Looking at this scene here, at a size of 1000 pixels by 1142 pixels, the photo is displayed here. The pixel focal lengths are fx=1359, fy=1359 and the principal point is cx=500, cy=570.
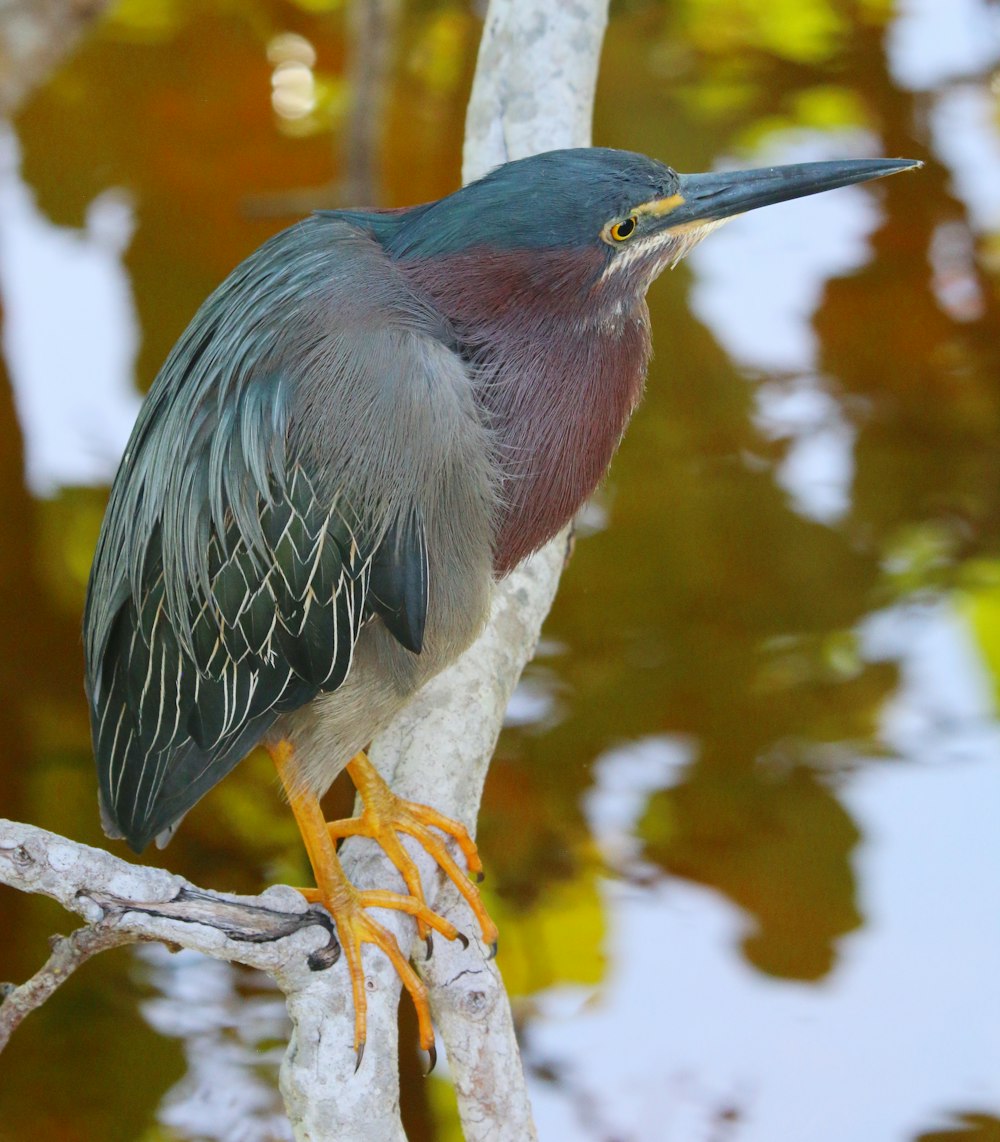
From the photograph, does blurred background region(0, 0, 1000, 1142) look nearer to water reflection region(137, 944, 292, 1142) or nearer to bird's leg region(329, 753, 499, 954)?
water reflection region(137, 944, 292, 1142)

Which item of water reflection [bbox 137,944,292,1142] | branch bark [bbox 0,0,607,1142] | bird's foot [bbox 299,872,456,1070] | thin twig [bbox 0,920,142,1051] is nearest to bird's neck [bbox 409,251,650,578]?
branch bark [bbox 0,0,607,1142]

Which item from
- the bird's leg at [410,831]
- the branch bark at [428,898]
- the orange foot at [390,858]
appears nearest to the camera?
the branch bark at [428,898]

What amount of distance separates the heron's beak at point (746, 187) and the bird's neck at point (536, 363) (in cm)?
12

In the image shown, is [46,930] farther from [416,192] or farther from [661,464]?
[416,192]

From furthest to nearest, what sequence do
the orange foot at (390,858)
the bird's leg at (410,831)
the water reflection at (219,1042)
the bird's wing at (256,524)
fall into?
the water reflection at (219,1042) → the bird's leg at (410,831) → the orange foot at (390,858) → the bird's wing at (256,524)

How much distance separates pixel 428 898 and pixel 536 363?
75 centimetres

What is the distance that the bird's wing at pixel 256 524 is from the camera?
1613mm

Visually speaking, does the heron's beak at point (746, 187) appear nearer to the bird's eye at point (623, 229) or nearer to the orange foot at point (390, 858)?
the bird's eye at point (623, 229)

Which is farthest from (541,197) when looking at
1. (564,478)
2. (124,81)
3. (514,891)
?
(124,81)

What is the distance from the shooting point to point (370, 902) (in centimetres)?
178

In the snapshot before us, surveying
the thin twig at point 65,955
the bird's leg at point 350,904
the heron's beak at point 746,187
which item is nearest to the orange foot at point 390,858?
the bird's leg at point 350,904

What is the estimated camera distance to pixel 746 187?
67.4 inches

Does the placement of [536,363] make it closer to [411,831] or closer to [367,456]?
[367,456]

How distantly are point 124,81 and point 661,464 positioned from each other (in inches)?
112
